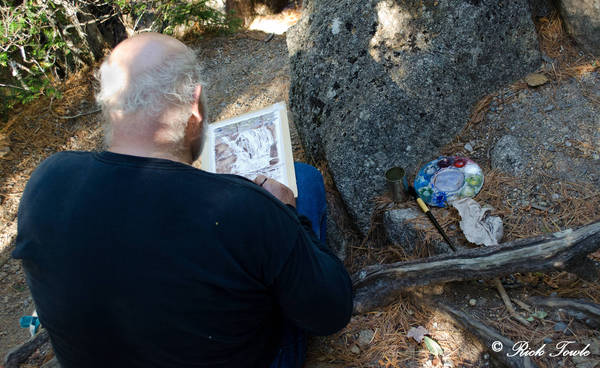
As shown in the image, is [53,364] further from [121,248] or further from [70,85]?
[70,85]

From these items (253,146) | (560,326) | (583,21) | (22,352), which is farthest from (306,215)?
(583,21)

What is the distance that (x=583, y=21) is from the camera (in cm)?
263

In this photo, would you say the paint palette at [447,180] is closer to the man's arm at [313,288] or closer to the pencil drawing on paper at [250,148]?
the pencil drawing on paper at [250,148]

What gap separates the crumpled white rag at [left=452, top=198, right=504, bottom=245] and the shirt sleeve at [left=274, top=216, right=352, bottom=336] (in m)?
0.93

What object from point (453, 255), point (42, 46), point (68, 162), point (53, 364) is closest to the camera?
point (68, 162)

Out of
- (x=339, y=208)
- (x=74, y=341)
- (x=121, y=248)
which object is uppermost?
(x=121, y=248)

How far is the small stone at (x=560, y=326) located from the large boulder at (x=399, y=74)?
107cm

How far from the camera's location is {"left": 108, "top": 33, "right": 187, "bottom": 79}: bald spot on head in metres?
1.30

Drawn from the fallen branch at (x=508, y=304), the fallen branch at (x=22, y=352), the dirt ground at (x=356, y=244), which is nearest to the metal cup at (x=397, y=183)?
the dirt ground at (x=356, y=244)

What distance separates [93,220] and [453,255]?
4.58 ft

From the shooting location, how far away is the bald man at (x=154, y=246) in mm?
1107

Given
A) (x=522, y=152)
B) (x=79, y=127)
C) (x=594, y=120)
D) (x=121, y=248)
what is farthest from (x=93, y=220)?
(x=79, y=127)

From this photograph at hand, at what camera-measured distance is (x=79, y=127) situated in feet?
13.3

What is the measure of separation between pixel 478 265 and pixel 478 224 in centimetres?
41
